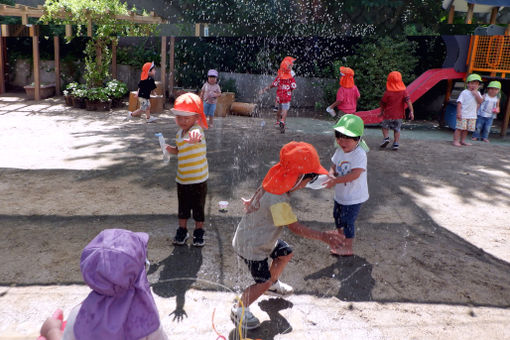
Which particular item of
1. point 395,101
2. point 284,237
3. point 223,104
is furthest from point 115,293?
point 223,104

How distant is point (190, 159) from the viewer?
3.78m

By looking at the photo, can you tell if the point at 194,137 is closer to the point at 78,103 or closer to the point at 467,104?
the point at 467,104

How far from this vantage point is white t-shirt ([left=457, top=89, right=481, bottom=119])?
8.62 m

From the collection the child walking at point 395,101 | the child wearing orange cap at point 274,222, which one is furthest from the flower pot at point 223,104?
the child wearing orange cap at point 274,222

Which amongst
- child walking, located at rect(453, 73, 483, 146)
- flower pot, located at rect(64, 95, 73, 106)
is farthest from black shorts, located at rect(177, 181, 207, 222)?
flower pot, located at rect(64, 95, 73, 106)

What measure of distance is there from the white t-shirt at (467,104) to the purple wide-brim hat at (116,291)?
8.60m

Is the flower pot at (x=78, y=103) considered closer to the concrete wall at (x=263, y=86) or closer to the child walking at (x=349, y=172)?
the concrete wall at (x=263, y=86)

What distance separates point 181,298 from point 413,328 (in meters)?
1.71

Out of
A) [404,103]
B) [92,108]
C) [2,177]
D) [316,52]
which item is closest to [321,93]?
[316,52]

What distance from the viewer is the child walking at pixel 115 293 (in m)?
1.52

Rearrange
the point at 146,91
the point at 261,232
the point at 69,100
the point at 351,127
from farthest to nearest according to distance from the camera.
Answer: the point at 69,100, the point at 146,91, the point at 351,127, the point at 261,232

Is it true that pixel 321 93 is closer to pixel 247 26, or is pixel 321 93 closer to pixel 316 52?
pixel 316 52

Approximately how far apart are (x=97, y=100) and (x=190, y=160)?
8923mm

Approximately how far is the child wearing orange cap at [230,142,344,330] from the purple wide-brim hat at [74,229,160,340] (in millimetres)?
1132
